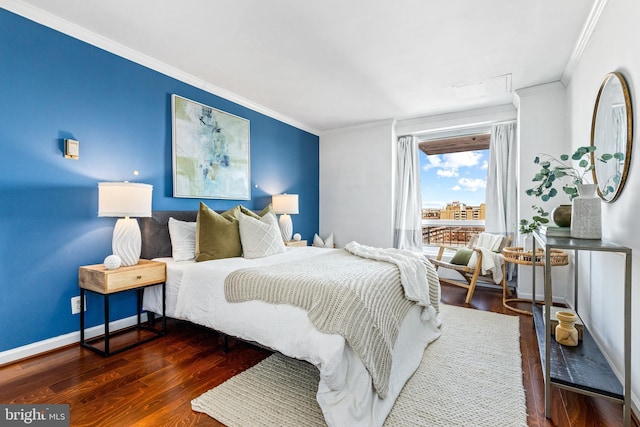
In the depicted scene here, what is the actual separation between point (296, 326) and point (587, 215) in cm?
178

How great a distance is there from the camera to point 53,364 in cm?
207

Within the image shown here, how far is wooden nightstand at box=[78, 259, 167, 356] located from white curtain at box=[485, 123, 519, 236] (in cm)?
421

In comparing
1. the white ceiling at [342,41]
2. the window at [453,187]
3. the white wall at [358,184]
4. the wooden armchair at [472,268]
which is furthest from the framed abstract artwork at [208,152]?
the window at [453,187]

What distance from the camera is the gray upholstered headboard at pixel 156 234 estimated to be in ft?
9.26

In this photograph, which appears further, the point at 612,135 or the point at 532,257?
the point at 532,257

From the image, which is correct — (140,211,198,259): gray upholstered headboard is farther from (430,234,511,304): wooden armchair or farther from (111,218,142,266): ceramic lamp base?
(430,234,511,304): wooden armchair

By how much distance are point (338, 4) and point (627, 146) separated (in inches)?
77.7

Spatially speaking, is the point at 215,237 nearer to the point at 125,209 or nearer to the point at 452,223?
the point at 125,209

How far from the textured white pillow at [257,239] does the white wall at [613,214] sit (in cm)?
256

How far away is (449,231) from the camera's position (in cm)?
488

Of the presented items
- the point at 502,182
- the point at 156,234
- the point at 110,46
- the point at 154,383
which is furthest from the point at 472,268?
the point at 110,46

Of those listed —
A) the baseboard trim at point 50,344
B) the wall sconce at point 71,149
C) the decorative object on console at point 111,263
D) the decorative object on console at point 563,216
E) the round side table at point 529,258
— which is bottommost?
the baseboard trim at point 50,344

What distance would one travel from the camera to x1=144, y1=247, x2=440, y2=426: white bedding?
56.3 inches

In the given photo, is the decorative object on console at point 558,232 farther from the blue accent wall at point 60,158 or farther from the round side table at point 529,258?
the blue accent wall at point 60,158
